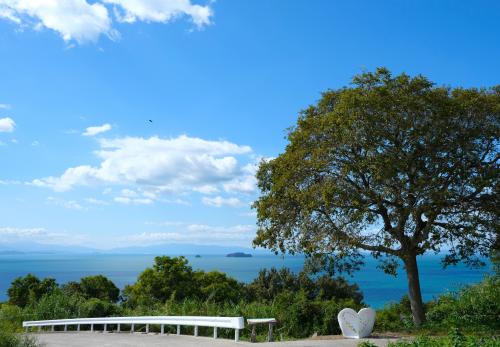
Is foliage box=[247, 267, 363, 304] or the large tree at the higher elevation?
the large tree

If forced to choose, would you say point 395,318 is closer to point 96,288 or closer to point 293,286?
point 96,288

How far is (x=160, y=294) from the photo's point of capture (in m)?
48.7

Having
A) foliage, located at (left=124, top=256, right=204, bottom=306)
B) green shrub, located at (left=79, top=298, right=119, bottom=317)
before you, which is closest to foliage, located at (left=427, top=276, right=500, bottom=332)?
green shrub, located at (left=79, top=298, right=119, bottom=317)

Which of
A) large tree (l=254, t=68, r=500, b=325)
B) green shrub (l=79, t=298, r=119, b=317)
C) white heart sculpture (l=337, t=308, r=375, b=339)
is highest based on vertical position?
large tree (l=254, t=68, r=500, b=325)

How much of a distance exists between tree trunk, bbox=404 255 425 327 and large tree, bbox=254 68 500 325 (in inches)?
1.3

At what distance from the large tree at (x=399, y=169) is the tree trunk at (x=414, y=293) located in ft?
0.11

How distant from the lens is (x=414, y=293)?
17.6 metres

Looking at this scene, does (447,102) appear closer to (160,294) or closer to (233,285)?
(160,294)

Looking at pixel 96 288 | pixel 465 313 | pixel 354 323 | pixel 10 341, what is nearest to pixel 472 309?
pixel 465 313

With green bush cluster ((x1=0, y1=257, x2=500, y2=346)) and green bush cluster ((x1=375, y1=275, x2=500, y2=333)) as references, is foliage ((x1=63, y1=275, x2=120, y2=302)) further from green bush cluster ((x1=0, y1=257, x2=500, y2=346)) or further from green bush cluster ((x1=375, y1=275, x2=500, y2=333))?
green bush cluster ((x1=375, y1=275, x2=500, y2=333))

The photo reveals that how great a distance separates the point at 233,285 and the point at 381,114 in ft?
142

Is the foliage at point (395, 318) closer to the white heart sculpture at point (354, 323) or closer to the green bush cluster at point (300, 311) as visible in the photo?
the green bush cluster at point (300, 311)

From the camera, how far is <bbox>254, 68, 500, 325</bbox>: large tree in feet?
53.5

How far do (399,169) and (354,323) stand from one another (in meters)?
4.97
